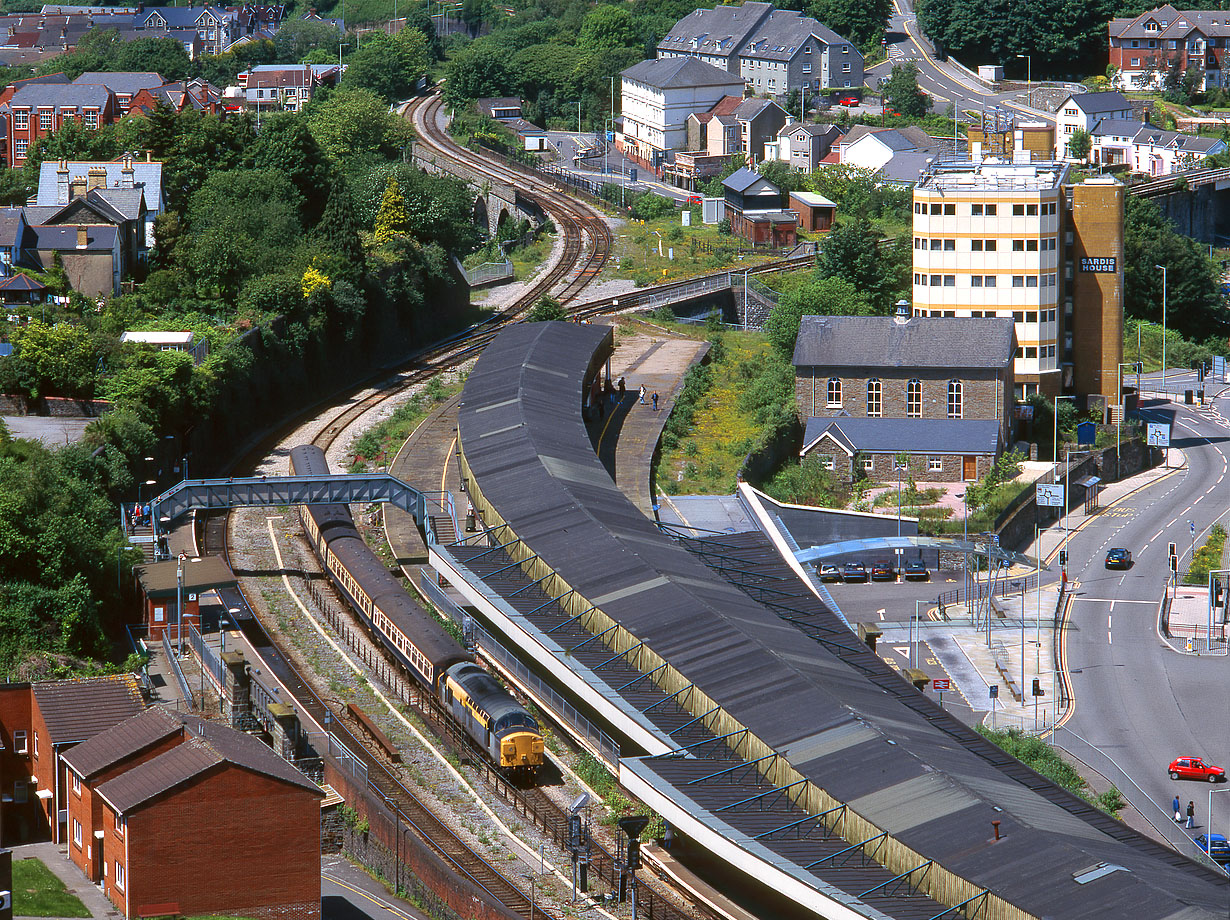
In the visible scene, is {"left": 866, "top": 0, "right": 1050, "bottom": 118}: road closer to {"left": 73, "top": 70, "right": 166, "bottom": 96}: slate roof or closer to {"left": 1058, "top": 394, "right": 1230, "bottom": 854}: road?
{"left": 73, "top": 70, "right": 166, "bottom": 96}: slate roof

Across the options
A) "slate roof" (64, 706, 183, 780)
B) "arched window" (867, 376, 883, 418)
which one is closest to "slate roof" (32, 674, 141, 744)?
"slate roof" (64, 706, 183, 780)

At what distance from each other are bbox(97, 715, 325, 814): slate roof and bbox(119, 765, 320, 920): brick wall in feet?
0.59

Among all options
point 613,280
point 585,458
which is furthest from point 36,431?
point 613,280

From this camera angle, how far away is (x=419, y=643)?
183 feet

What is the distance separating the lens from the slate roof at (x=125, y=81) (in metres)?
148

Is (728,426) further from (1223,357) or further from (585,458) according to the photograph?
(1223,357)

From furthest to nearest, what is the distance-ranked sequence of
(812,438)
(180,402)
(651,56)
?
(651,56)
(812,438)
(180,402)

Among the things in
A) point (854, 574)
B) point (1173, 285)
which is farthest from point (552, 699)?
point (1173, 285)

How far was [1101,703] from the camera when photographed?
2393 inches

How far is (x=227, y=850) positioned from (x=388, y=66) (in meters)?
134

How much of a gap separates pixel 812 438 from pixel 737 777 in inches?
1551

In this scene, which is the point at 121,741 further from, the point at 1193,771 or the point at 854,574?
the point at 854,574

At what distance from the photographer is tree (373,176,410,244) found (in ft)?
347

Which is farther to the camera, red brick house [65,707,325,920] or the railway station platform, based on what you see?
red brick house [65,707,325,920]
